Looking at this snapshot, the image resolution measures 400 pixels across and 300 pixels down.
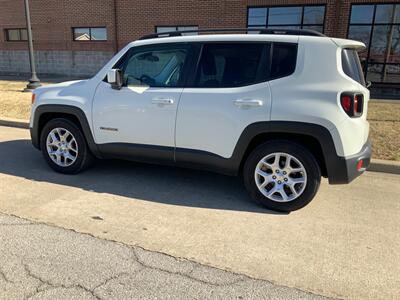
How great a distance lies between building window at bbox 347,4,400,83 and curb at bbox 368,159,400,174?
31.9ft

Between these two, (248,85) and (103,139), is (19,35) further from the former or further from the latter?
(248,85)

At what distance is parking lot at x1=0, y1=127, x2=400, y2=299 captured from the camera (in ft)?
9.36

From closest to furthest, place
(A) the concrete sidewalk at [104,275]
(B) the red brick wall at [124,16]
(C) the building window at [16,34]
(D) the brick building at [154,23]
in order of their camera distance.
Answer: (A) the concrete sidewalk at [104,275], (D) the brick building at [154,23], (B) the red brick wall at [124,16], (C) the building window at [16,34]

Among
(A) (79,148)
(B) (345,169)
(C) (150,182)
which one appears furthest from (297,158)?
(A) (79,148)

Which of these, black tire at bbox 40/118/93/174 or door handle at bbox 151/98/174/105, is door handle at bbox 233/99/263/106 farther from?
black tire at bbox 40/118/93/174

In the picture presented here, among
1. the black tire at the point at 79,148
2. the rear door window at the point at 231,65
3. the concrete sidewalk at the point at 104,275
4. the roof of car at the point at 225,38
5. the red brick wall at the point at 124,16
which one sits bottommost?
the concrete sidewalk at the point at 104,275

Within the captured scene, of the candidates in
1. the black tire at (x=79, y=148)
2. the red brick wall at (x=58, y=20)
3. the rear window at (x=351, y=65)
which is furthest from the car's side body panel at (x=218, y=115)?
the red brick wall at (x=58, y=20)

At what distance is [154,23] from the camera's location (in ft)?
54.3

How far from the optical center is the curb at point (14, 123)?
7.96 meters

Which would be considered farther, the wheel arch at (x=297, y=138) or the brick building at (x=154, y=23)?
the brick building at (x=154, y=23)

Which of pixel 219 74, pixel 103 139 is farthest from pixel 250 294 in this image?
pixel 103 139

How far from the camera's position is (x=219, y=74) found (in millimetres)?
4016

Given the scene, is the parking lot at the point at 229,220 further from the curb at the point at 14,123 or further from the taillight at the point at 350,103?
the curb at the point at 14,123

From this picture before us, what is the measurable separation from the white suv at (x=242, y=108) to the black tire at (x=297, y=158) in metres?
0.01
